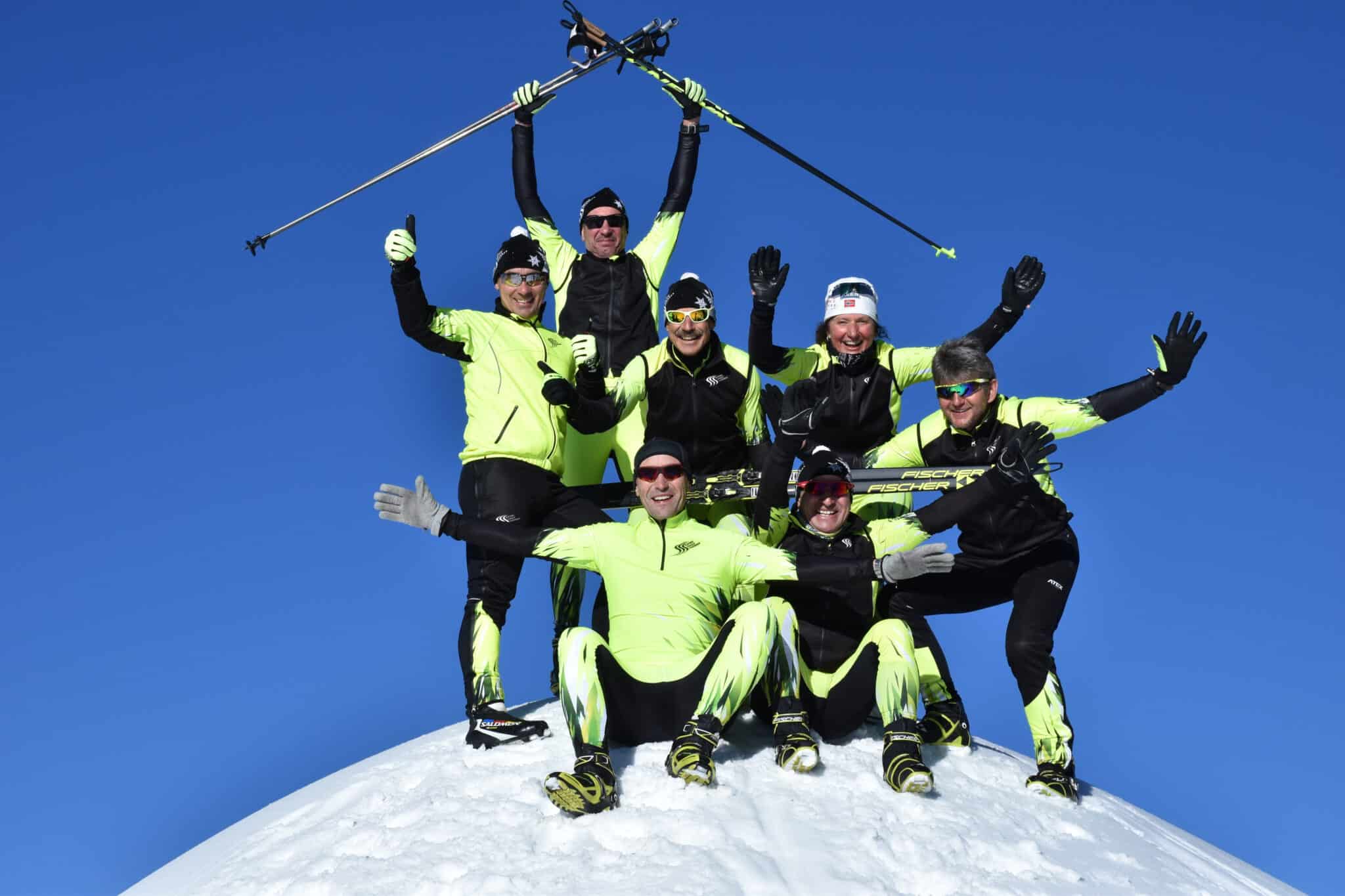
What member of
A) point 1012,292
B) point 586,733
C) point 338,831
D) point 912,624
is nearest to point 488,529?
point 586,733

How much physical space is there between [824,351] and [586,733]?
4995mm

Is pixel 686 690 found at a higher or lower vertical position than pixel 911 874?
higher

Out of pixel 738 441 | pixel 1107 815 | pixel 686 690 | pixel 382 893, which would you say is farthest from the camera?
pixel 738 441

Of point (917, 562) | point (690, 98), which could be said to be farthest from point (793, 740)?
point (690, 98)

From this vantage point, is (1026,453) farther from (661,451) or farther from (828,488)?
(661,451)

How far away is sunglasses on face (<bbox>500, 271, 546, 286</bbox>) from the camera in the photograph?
12578 mm

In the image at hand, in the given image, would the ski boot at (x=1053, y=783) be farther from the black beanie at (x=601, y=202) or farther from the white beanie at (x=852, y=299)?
the black beanie at (x=601, y=202)

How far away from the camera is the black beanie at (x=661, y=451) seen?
11.1 metres

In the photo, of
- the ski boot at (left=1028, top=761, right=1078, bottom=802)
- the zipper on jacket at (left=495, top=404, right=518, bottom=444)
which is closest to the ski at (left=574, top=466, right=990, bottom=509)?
the zipper on jacket at (left=495, top=404, right=518, bottom=444)

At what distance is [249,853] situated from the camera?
447 inches

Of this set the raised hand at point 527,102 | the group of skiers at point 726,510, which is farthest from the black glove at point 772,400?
the raised hand at point 527,102

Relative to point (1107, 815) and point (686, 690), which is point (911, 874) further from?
point (1107, 815)

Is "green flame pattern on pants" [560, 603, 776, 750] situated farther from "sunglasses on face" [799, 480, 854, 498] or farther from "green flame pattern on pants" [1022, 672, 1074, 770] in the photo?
"green flame pattern on pants" [1022, 672, 1074, 770]

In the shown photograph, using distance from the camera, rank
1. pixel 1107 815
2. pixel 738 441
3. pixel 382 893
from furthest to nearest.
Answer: pixel 738 441
pixel 1107 815
pixel 382 893
